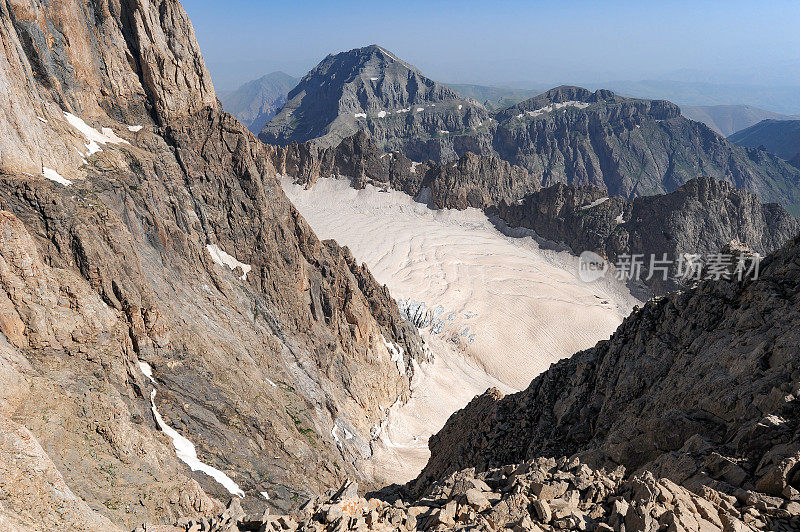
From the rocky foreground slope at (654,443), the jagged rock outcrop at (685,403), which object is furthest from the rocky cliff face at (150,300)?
the jagged rock outcrop at (685,403)

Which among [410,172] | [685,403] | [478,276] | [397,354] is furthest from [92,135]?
[410,172]

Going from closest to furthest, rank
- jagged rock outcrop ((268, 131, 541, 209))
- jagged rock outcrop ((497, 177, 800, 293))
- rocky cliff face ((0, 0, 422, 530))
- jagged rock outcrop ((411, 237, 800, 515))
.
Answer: jagged rock outcrop ((411, 237, 800, 515))
rocky cliff face ((0, 0, 422, 530))
jagged rock outcrop ((497, 177, 800, 293))
jagged rock outcrop ((268, 131, 541, 209))

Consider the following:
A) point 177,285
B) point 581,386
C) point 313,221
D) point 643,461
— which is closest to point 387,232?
point 313,221

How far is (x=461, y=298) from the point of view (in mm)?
88250

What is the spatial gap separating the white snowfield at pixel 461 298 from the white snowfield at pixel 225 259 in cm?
2124

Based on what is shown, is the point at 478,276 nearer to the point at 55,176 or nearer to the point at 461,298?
the point at 461,298

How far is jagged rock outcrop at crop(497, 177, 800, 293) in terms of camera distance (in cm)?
10638

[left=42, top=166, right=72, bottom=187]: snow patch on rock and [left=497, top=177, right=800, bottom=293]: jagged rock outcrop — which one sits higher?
[left=42, top=166, right=72, bottom=187]: snow patch on rock

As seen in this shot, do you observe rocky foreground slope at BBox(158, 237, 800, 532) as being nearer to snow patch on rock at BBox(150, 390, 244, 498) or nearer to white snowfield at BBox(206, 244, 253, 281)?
snow patch on rock at BBox(150, 390, 244, 498)

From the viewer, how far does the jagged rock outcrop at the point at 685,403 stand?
37.1 ft

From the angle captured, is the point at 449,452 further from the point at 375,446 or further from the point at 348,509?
the point at 375,446

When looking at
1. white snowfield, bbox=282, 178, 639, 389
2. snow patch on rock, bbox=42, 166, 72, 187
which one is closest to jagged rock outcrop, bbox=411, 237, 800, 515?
snow patch on rock, bbox=42, 166, 72, 187

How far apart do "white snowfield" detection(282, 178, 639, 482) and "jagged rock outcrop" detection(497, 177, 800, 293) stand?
8679mm

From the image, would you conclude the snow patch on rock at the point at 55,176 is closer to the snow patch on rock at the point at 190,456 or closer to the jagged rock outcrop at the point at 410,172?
the snow patch on rock at the point at 190,456
